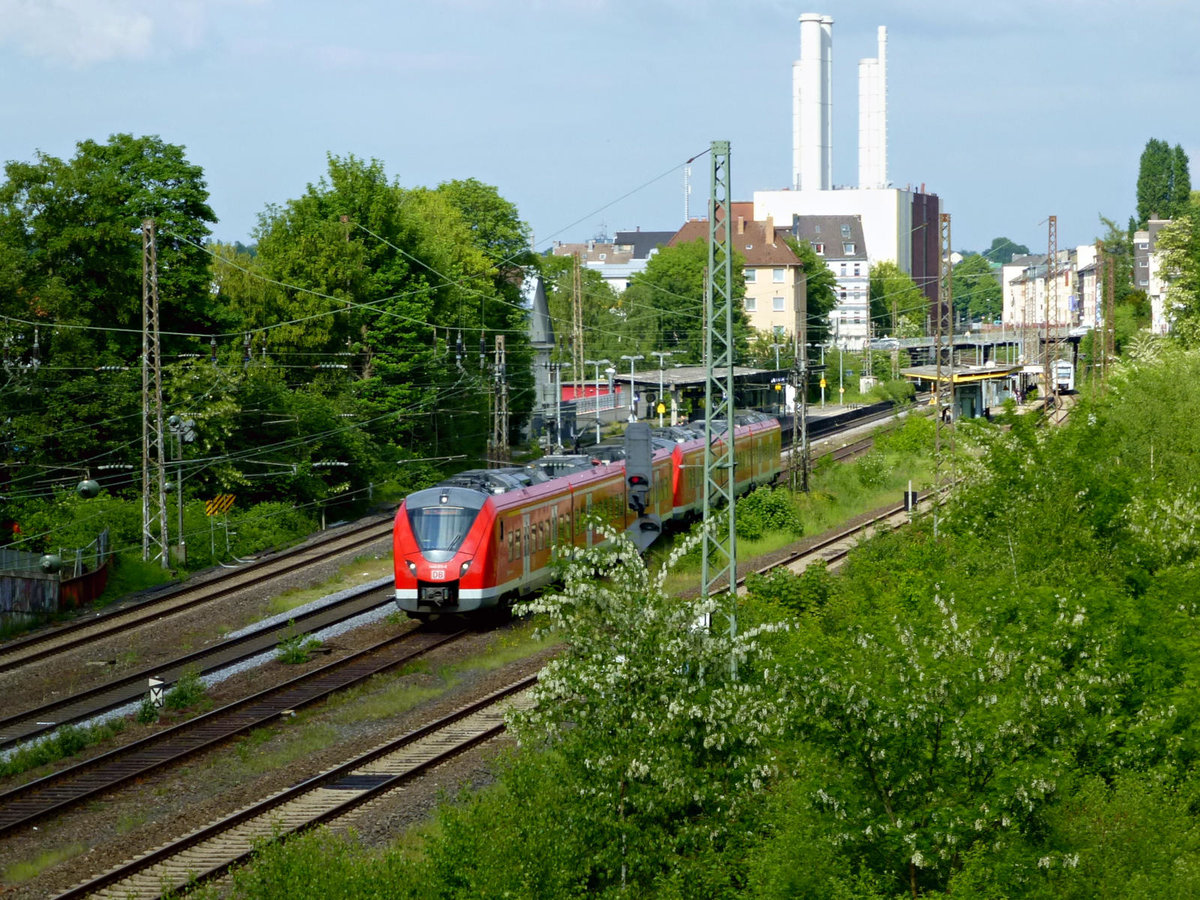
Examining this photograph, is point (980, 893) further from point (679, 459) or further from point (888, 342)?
point (888, 342)

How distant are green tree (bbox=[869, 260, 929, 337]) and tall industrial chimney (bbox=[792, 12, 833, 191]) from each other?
24.8 m

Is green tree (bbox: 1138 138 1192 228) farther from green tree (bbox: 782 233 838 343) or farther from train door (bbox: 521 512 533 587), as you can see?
train door (bbox: 521 512 533 587)

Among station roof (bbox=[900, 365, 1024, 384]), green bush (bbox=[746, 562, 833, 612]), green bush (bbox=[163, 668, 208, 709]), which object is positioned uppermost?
station roof (bbox=[900, 365, 1024, 384])

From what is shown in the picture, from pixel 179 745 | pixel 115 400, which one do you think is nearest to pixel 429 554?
pixel 179 745

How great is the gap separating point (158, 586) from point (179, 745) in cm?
1497

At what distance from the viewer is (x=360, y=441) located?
48.2 metres

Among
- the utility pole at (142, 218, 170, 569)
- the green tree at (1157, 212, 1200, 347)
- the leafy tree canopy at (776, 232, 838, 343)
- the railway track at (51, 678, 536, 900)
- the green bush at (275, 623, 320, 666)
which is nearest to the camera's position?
the railway track at (51, 678, 536, 900)

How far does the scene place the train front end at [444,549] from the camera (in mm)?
28203

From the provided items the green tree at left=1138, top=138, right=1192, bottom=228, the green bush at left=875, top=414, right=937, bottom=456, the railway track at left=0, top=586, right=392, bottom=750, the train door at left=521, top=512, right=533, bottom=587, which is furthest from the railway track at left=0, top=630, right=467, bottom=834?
the green tree at left=1138, top=138, right=1192, bottom=228

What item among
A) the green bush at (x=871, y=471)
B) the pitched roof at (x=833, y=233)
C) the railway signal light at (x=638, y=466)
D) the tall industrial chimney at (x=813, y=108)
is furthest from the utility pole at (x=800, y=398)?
the tall industrial chimney at (x=813, y=108)

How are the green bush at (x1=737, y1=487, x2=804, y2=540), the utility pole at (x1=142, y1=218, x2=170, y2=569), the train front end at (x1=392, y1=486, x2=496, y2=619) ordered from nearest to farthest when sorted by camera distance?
the train front end at (x1=392, y1=486, x2=496, y2=619) → the utility pole at (x1=142, y1=218, x2=170, y2=569) → the green bush at (x1=737, y1=487, x2=804, y2=540)

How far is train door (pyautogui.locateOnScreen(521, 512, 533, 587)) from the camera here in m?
30.1

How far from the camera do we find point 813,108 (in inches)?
7052

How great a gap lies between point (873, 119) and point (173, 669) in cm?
17627
